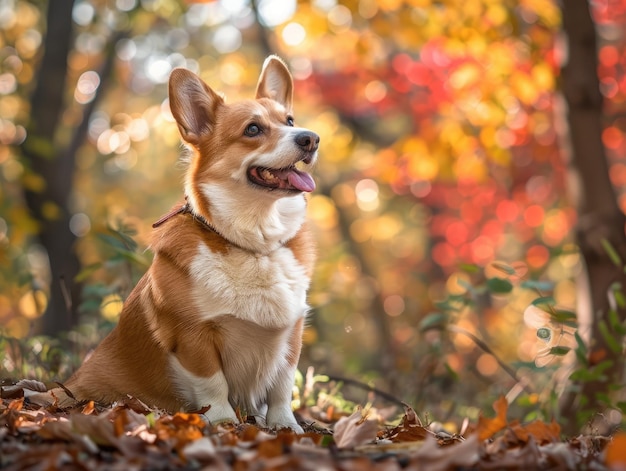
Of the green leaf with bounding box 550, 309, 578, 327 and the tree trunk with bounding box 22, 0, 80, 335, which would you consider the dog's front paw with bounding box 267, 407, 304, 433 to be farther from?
the tree trunk with bounding box 22, 0, 80, 335

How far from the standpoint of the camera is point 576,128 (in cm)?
524

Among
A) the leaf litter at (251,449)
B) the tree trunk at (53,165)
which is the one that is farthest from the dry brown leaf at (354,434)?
the tree trunk at (53,165)

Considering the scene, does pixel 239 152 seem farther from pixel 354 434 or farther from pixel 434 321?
pixel 434 321

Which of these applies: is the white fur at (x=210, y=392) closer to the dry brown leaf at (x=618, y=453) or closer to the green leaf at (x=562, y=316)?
the dry brown leaf at (x=618, y=453)

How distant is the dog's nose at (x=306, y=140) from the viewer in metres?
3.32

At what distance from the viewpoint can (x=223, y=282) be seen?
3053mm

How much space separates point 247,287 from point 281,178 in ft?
1.85

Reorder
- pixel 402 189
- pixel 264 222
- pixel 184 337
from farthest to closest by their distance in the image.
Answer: pixel 402 189
pixel 264 222
pixel 184 337

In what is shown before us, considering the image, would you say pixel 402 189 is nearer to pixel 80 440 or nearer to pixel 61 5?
pixel 61 5

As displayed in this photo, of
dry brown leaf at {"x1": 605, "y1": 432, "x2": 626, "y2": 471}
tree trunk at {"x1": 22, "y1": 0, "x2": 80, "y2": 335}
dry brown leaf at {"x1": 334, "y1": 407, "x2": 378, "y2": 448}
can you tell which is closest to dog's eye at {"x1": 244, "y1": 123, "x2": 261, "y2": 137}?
dry brown leaf at {"x1": 334, "y1": 407, "x2": 378, "y2": 448}

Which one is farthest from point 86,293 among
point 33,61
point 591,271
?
point 33,61

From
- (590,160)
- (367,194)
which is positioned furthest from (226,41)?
(590,160)

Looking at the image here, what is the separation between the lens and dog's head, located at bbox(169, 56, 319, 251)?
333cm

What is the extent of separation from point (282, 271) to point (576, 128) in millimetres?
2925
